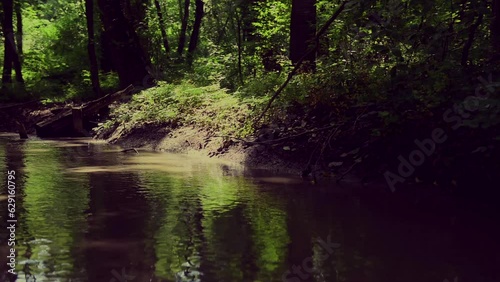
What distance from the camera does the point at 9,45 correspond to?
3134 cm

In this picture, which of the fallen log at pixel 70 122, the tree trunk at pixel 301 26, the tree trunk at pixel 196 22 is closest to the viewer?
the tree trunk at pixel 301 26

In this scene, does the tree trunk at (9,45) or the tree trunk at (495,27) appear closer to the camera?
the tree trunk at (495,27)

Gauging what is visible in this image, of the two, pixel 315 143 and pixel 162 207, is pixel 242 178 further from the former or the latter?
pixel 162 207

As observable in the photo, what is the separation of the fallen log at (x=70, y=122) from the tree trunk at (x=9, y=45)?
980cm

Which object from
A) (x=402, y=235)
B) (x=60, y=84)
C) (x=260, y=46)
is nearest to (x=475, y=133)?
(x=402, y=235)

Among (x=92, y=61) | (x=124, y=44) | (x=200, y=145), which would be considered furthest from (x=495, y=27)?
(x=92, y=61)

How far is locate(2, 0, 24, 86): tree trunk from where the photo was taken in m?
30.2

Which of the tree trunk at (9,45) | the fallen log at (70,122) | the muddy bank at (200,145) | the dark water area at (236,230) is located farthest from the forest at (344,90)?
the tree trunk at (9,45)

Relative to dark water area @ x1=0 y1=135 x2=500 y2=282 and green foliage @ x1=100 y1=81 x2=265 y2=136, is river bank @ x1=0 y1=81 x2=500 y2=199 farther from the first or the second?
dark water area @ x1=0 y1=135 x2=500 y2=282

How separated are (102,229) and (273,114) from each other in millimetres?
6827

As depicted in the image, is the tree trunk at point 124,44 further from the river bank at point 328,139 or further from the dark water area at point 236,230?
the dark water area at point 236,230

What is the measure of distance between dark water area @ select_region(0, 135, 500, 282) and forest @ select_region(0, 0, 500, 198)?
0.72 m

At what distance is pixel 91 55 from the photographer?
26484 mm

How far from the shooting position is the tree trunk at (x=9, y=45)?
30.2 meters
